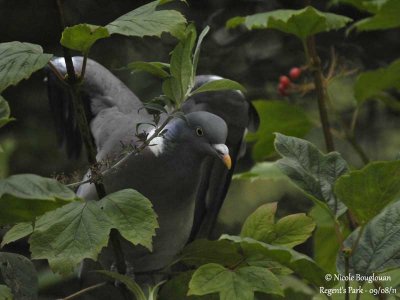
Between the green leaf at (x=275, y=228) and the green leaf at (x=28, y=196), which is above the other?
the green leaf at (x=28, y=196)

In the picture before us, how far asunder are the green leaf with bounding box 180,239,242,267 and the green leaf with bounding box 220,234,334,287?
0.04 m

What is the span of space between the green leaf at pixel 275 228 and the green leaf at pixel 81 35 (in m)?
0.32

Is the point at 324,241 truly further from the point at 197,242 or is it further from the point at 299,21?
the point at 197,242

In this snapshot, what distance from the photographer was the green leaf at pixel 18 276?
1.02 metres

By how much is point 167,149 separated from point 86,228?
646mm

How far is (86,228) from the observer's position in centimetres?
97

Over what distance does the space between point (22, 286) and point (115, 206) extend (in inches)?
5.5

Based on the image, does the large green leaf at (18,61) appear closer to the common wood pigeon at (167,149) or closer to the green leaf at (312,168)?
the green leaf at (312,168)

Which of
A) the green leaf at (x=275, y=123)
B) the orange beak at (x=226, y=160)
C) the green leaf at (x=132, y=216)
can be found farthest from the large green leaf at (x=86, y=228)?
the green leaf at (x=275, y=123)

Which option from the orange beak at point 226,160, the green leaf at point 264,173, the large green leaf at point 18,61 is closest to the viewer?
the large green leaf at point 18,61

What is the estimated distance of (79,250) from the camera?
3.16 ft

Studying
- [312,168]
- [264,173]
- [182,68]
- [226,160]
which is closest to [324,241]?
[264,173]

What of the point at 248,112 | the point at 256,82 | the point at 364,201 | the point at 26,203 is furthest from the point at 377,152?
the point at 26,203

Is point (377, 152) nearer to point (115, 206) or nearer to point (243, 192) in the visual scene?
point (243, 192)
